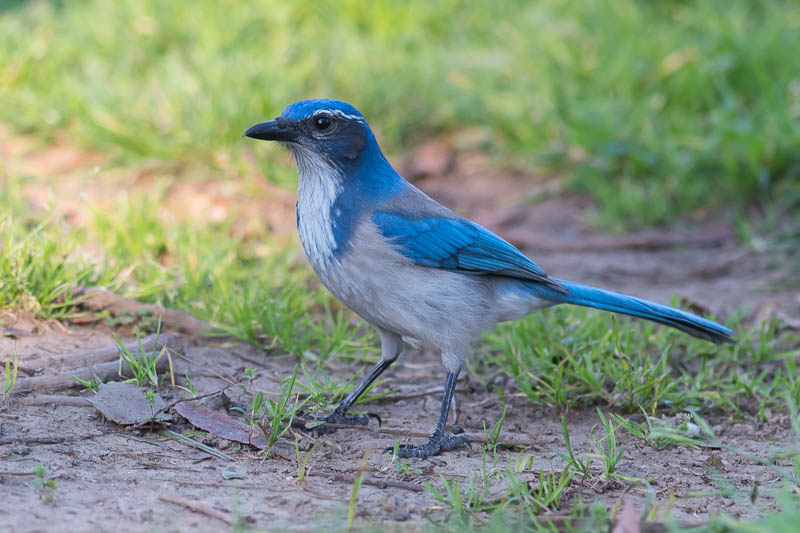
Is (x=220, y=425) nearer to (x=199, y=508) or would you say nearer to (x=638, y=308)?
(x=199, y=508)

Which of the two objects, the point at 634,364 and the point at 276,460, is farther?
the point at 634,364

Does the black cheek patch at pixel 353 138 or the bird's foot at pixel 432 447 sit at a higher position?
the black cheek patch at pixel 353 138

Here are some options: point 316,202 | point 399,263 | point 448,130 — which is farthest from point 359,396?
point 448,130

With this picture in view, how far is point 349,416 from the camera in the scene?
4262 mm

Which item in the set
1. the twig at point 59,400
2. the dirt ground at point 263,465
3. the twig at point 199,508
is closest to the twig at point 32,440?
the dirt ground at point 263,465

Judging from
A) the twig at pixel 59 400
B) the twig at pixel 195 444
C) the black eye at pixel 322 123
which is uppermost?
the black eye at pixel 322 123

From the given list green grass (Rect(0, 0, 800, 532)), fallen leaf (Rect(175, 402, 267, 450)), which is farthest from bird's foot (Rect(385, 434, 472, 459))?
fallen leaf (Rect(175, 402, 267, 450))

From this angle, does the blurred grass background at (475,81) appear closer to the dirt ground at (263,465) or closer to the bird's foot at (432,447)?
the dirt ground at (263,465)

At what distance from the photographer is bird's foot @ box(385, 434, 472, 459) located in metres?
3.91

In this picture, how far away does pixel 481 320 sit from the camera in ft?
14.0

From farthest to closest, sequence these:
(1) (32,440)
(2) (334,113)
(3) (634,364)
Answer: (3) (634,364) → (2) (334,113) → (1) (32,440)

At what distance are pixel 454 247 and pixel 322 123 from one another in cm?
85

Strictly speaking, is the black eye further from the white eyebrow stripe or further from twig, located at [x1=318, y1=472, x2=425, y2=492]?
twig, located at [x1=318, y1=472, x2=425, y2=492]

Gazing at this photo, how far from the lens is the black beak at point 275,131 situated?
4.27m
